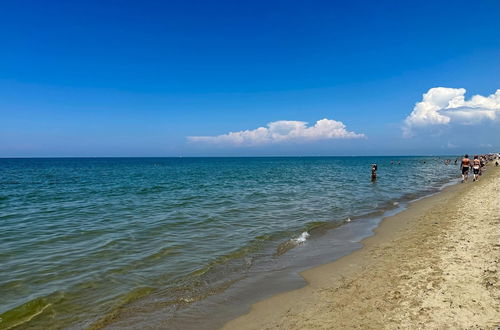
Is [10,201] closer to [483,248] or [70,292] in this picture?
[70,292]

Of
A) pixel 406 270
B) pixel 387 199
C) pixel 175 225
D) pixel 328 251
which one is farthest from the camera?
pixel 387 199

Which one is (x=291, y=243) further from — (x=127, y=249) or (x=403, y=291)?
(x=127, y=249)

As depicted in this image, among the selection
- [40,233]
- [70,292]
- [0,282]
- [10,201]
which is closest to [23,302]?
[70,292]

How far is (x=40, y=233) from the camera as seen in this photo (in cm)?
1305

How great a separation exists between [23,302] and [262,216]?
11.3 meters

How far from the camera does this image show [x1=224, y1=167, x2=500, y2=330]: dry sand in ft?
15.9

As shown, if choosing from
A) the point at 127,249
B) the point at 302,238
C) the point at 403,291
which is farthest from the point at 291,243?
the point at 127,249

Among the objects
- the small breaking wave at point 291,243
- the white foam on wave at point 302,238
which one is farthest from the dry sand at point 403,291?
the white foam on wave at point 302,238

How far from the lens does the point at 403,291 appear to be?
5926 millimetres

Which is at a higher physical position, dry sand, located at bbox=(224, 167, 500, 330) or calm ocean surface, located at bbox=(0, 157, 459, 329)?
dry sand, located at bbox=(224, 167, 500, 330)

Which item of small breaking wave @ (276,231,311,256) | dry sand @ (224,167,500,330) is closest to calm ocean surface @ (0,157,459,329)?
small breaking wave @ (276,231,311,256)

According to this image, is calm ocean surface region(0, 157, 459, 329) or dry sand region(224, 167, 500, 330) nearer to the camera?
dry sand region(224, 167, 500, 330)

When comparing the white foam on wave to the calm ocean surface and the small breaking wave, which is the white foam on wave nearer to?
the small breaking wave

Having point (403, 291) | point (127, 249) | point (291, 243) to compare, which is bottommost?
point (291, 243)
